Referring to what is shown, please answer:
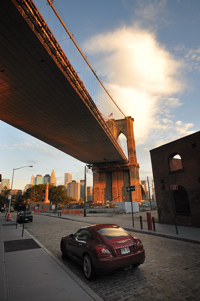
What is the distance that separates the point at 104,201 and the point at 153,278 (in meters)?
72.7

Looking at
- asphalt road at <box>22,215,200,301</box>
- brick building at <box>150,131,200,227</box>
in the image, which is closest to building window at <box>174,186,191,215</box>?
brick building at <box>150,131,200,227</box>

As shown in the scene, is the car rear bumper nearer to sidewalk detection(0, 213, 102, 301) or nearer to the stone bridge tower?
sidewalk detection(0, 213, 102, 301)

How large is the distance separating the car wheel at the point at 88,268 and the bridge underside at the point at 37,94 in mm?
16310

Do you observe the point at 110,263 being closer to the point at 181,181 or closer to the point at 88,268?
the point at 88,268

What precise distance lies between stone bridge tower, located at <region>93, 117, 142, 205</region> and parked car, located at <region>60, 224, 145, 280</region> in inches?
2654

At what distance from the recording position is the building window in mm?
14213

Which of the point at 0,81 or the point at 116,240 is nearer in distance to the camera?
the point at 116,240

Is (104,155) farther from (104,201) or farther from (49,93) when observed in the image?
(49,93)

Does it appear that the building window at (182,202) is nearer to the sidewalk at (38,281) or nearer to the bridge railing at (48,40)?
the sidewalk at (38,281)

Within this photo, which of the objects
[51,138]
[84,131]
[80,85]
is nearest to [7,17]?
[80,85]

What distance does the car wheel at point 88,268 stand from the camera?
15.1ft

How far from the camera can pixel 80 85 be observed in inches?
973

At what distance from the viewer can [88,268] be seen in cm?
477

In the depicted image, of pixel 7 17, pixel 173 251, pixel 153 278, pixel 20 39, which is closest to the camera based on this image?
pixel 153 278
